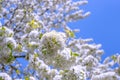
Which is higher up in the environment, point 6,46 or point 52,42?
point 6,46

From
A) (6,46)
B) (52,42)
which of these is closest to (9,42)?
(6,46)

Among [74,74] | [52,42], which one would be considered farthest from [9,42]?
[74,74]

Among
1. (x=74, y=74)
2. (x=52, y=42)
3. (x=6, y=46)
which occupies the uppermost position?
(x=6, y=46)

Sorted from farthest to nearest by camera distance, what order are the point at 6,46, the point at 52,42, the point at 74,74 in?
the point at 6,46, the point at 74,74, the point at 52,42

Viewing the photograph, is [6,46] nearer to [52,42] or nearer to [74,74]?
[52,42]

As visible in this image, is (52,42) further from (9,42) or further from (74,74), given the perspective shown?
(9,42)

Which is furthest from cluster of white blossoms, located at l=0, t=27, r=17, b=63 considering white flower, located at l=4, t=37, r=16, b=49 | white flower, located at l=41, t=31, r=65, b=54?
white flower, located at l=41, t=31, r=65, b=54

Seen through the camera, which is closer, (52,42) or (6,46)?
(52,42)

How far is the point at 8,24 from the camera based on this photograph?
10.9 m

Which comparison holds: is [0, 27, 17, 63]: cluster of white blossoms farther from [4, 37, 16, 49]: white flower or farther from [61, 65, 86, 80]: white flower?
[61, 65, 86, 80]: white flower

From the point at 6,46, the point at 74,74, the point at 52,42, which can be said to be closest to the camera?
the point at 52,42

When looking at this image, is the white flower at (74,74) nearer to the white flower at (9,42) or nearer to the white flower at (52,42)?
the white flower at (52,42)

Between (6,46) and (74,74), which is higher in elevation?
(6,46)

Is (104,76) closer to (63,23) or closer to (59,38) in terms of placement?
(59,38)
